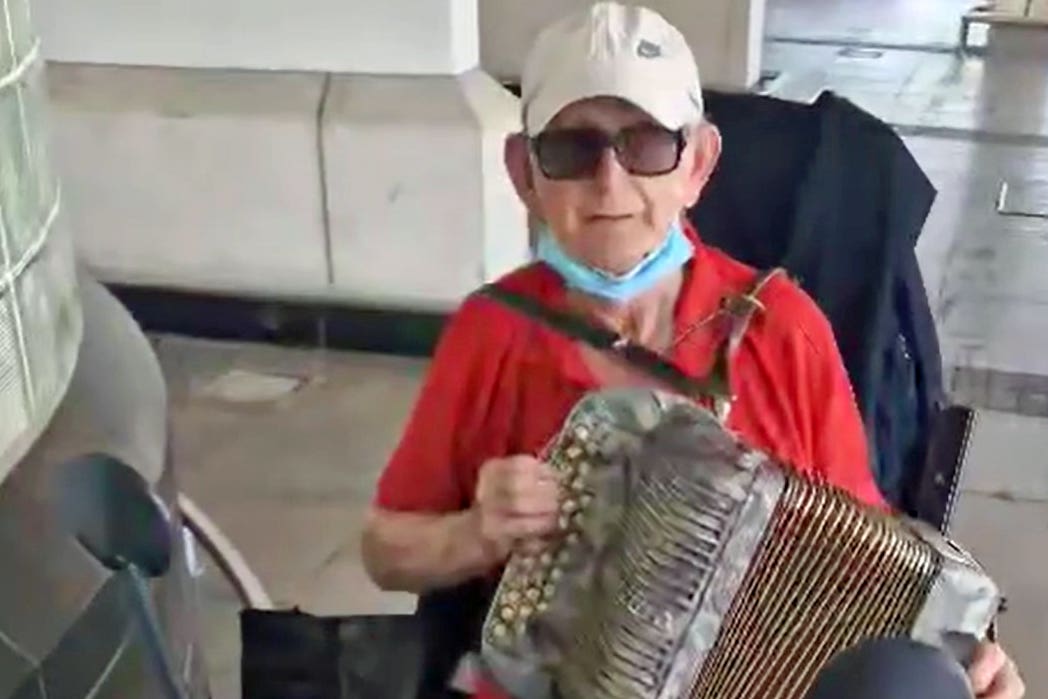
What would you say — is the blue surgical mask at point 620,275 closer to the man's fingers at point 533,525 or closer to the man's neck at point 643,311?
the man's neck at point 643,311

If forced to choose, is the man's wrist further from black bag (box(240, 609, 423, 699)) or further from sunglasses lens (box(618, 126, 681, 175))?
sunglasses lens (box(618, 126, 681, 175))

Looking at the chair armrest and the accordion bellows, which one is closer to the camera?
the accordion bellows

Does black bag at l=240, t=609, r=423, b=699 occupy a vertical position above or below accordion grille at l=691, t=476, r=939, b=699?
below

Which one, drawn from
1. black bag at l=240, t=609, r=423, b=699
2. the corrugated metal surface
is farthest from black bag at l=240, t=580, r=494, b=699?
the corrugated metal surface

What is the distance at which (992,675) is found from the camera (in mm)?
1453

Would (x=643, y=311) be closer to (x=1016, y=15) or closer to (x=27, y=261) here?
(x=27, y=261)

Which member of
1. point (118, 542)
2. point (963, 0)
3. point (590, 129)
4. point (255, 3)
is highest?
point (590, 129)

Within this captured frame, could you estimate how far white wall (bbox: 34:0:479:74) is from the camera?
3736 millimetres

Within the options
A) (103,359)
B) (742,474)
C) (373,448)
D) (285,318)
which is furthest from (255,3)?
(742,474)

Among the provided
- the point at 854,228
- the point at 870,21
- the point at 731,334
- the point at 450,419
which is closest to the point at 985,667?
the point at 731,334

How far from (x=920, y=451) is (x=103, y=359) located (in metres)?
0.99

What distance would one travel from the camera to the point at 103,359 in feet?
7.18

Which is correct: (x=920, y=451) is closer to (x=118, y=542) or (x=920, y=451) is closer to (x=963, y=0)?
(x=118, y=542)

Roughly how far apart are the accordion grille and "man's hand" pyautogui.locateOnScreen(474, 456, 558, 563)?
0.17 meters
